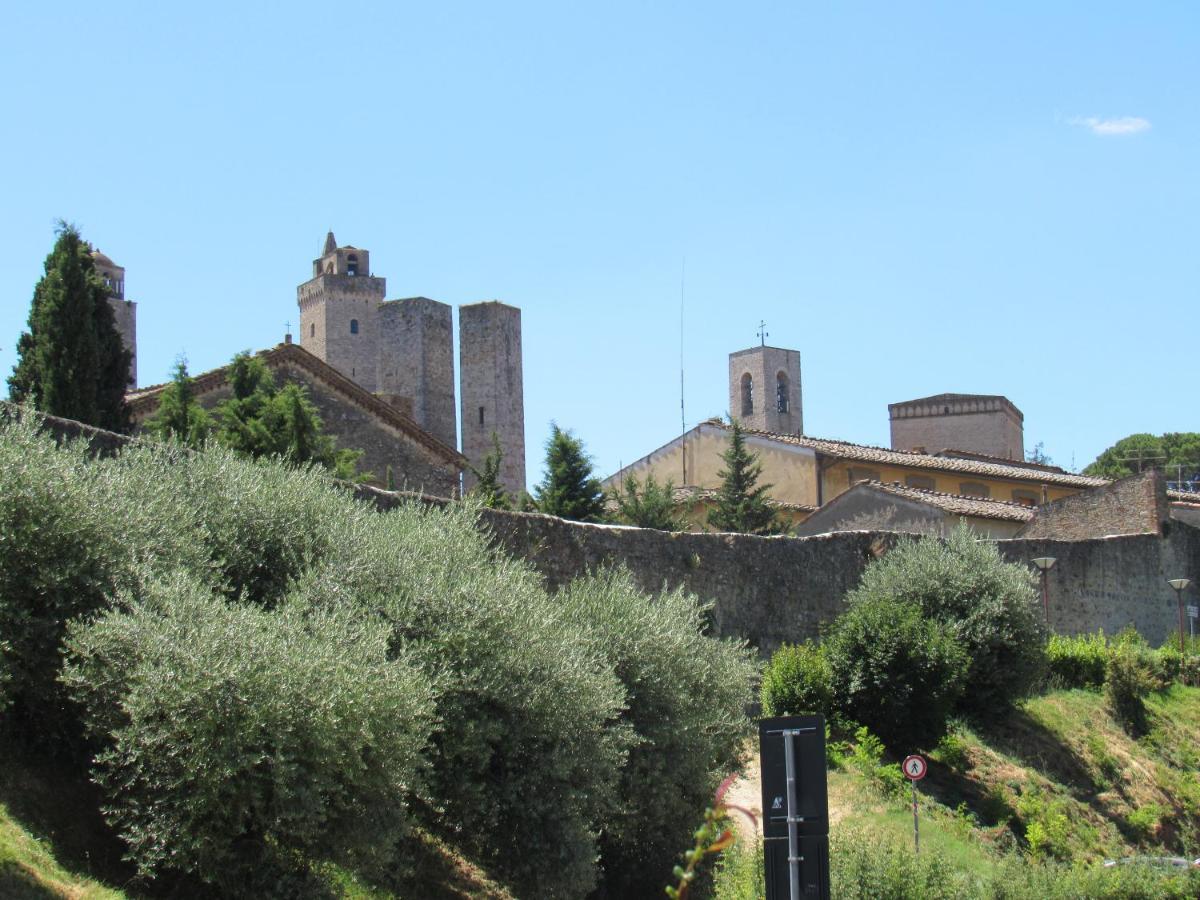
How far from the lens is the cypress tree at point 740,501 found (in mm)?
34719

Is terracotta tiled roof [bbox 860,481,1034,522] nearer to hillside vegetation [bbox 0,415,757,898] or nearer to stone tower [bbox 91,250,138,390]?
hillside vegetation [bbox 0,415,757,898]

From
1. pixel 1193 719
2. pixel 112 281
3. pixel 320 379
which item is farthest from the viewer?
pixel 112 281

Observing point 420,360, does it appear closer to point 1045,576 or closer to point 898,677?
Answer: point 1045,576

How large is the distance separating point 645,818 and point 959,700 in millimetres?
8382

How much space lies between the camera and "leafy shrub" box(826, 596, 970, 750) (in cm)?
1870

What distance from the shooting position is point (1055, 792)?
1944cm

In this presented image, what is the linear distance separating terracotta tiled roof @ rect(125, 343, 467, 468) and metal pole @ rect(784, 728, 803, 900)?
79.6ft

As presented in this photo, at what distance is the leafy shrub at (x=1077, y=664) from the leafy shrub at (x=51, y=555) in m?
16.4

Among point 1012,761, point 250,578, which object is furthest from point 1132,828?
point 250,578

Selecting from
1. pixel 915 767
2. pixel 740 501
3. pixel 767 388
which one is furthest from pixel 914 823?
pixel 767 388

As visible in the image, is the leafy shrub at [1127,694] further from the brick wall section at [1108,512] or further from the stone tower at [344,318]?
the stone tower at [344,318]

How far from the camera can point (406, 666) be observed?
10.8 meters

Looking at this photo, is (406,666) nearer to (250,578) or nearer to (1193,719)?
(250,578)

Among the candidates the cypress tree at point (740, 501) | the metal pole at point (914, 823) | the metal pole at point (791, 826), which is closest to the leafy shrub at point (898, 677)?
the metal pole at point (914, 823)
